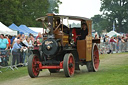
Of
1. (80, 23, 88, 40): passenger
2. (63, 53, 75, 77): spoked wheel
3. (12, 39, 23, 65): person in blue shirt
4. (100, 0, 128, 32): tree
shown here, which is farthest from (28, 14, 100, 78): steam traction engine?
(100, 0, 128, 32): tree

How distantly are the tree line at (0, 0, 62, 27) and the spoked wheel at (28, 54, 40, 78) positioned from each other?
2789cm

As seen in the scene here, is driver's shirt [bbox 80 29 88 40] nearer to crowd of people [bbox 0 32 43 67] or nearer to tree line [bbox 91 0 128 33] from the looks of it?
crowd of people [bbox 0 32 43 67]

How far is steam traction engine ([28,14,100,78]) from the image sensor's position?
1284 cm

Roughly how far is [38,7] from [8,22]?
12.5m

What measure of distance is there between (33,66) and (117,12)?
253 ft

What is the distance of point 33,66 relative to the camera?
43.2 feet

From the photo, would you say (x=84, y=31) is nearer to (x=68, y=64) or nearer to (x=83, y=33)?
(x=83, y=33)

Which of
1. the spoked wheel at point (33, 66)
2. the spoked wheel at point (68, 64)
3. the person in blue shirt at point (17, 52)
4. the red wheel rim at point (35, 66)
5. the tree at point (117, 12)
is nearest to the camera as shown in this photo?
the spoked wheel at point (68, 64)

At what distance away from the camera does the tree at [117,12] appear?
289 ft

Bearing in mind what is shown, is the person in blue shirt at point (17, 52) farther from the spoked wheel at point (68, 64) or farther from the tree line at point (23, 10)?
the tree line at point (23, 10)

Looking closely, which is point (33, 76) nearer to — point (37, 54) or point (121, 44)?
point (37, 54)

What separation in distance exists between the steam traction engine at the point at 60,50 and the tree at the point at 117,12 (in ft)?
246

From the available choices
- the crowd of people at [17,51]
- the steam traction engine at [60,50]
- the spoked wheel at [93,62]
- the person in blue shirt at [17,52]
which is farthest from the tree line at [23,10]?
the steam traction engine at [60,50]

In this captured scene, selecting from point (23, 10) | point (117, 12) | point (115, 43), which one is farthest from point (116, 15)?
point (115, 43)
